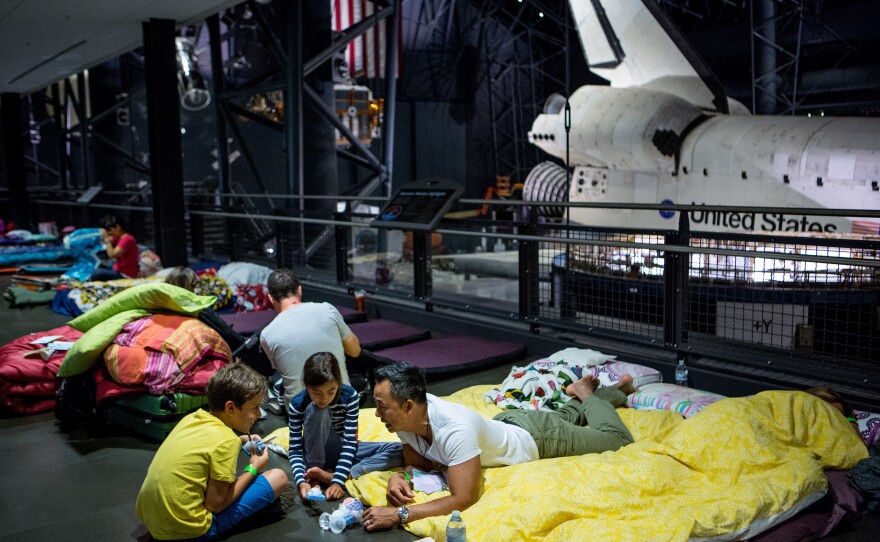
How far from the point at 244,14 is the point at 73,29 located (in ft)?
21.1

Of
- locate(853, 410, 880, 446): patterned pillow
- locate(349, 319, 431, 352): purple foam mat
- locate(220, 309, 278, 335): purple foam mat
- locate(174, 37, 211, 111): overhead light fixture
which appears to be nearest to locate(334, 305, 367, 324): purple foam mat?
locate(349, 319, 431, 352): purple foam mat

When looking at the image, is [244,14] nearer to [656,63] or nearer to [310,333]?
[656,63]

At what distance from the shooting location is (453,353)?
5766mm

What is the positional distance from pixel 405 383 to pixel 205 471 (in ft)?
2.99

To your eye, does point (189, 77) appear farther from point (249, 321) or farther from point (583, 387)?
point (583, 387)

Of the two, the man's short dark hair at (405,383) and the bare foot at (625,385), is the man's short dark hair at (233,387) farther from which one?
the bare foot at (625,385)

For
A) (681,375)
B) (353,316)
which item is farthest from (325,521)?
(353,316)

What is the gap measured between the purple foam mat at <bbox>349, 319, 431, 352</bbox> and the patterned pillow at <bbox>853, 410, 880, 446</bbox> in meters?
3.34

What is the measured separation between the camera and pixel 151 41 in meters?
8.46

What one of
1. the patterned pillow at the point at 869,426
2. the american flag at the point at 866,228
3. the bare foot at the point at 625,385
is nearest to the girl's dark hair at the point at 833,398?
the patterned pillow at the point at 869,426

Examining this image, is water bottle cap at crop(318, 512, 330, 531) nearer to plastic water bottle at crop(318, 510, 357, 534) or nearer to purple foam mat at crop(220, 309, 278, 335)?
plastic water bottle at crop(318, 510, 357, 534)

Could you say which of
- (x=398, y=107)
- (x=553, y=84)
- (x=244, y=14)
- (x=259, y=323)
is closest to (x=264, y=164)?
(x=398, y=107)

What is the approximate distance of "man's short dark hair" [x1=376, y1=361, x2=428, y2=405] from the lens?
321 cm

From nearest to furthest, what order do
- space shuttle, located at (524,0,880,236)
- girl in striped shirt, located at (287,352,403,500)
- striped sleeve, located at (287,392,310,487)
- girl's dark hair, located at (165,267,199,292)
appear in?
girl in striped shirt, located at (287,352,403,500) → striped sleeve, located at (287,392,310,487) → girl's dark hair, located at (165,267,199,292) → space shuttle, located at (524,0,880,236)
